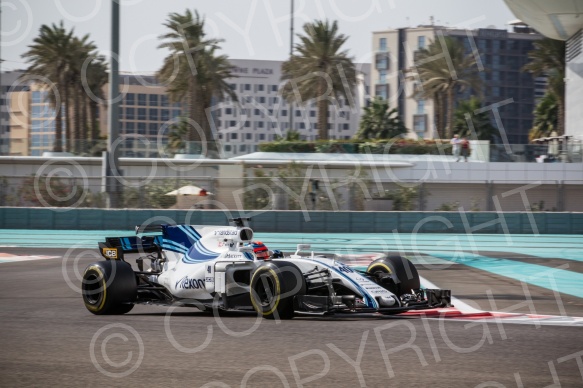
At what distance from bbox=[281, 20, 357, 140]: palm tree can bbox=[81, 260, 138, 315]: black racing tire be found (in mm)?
46651

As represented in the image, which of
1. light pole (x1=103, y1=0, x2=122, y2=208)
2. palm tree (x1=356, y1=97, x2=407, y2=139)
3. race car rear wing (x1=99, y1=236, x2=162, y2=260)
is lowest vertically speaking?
race car rear wing (x1=99, y1=236, x2=162, y2=260)

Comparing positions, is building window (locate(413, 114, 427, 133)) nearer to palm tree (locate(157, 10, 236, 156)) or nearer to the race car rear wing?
palm tree (locate(157, 10, 236, 156))

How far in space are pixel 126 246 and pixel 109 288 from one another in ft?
3.10

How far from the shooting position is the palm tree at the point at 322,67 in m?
57.5

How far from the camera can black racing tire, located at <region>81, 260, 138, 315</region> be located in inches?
411

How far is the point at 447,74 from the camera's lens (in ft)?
210

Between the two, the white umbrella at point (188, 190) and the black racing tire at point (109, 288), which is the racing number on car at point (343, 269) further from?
Answer: the white umbrella at point (188, 190)

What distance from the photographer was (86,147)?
44156mm

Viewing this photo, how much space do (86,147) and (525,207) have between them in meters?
22.9


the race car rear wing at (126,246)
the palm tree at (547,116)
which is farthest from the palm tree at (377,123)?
the race car rear wing at (126,246)

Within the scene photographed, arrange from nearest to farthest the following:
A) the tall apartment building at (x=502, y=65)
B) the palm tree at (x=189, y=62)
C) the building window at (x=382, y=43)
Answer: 1. the palm tree at (x=189, y=62)
2. the tall apartment building at (x=502, y=65)
3. the building window at (x=382, y=43)

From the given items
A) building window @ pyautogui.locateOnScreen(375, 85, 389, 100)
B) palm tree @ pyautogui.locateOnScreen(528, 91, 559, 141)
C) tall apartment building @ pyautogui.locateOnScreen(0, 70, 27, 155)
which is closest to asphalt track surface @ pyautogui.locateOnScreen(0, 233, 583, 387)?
palm tree @ pyautogui.locateOnScreen(528, 91, 559, 141)

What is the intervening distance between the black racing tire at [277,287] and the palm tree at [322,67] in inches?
1872

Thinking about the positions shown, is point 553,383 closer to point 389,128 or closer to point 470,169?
point 470,169
